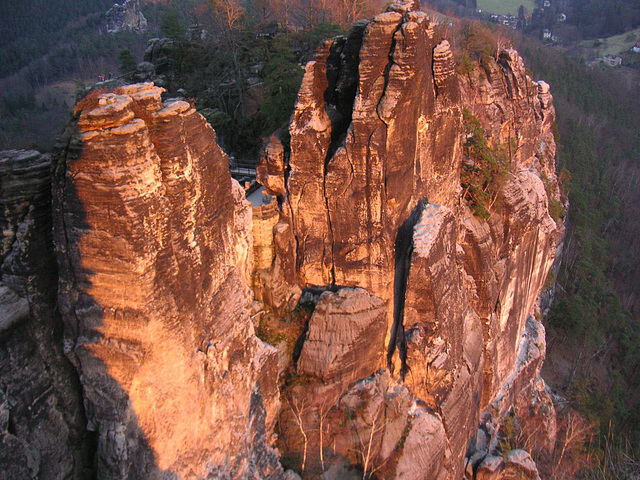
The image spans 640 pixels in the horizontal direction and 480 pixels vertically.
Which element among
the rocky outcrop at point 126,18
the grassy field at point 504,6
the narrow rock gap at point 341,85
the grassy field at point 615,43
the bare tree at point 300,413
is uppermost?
the narrow rock gap at point 341,85

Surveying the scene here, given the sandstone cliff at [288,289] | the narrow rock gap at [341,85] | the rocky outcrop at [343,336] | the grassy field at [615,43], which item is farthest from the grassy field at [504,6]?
the rocky outcrop at [343,336]

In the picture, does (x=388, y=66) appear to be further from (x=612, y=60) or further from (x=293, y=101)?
(x=612, y=60)

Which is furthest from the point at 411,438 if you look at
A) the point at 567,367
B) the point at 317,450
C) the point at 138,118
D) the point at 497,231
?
the point at 567,367

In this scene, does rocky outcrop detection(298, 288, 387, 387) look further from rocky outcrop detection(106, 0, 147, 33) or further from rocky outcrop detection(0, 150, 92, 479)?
rocky outcrop detection(106, 0, 147, 33)

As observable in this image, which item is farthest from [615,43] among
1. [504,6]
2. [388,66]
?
[388,66]

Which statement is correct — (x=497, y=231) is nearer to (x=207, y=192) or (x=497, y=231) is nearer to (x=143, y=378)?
(x=207, y=192)

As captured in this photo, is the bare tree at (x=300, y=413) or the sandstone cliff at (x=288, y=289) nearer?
the sandstone cliff at (x=288, y=289)

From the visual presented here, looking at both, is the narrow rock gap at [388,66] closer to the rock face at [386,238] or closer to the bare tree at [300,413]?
the rock face at [386,238]
